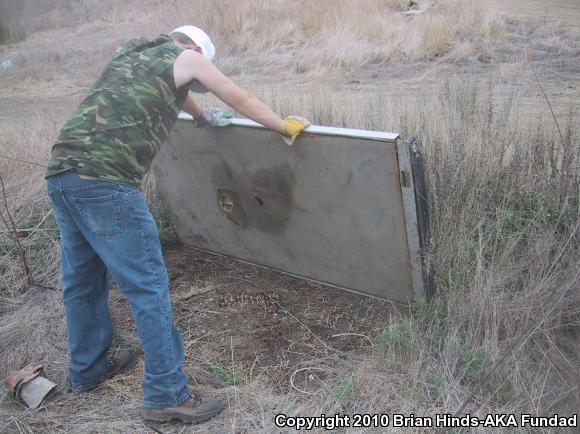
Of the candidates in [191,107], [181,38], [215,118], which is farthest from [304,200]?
[181,38]

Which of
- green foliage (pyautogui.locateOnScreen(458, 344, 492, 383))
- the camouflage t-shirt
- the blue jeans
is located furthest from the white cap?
green foliage (pyautogui.locateOnScreen(458, 344, 492, 383))

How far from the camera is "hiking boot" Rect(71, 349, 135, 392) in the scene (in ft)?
9.62

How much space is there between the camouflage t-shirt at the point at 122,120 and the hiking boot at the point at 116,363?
1.09m

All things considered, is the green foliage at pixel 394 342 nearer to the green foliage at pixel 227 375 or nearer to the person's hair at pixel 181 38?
the green foliage at pixel 227 375

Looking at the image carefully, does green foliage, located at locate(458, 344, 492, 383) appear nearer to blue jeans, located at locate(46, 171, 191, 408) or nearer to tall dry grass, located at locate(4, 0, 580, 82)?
blue jeans, located at locate(46, 171, 191, 408)

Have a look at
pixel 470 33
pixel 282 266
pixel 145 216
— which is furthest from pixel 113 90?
pixel 470 33

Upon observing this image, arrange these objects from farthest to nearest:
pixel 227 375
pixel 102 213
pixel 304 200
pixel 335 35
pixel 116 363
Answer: pixel 335 35
pixel 304 200
pixel 116 363
pixel 227 375
pixel 102 213

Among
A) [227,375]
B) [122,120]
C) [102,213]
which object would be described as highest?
[122,120]

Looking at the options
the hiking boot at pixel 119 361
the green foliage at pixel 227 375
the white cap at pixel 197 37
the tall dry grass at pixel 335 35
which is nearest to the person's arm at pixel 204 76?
the white cap at pixel 197 37

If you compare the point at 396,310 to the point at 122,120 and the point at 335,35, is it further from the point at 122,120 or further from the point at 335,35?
the point at 335,35

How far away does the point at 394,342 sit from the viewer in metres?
2.79

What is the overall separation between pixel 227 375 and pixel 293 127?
134 cm

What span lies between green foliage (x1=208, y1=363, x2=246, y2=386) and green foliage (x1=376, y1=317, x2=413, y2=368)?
2.38 ft

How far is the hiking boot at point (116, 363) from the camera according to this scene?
2934 millimetres
